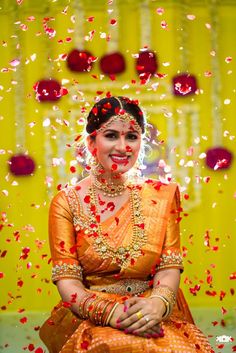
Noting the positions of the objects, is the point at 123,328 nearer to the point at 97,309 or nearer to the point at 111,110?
the point at 97,309

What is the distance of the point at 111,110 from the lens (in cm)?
373

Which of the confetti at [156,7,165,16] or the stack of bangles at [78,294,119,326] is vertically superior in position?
the confetti at [156,7,165,16]

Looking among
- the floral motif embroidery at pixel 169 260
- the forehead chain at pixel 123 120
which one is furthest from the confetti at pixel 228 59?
the floral motif embroidery at pixel 169 260

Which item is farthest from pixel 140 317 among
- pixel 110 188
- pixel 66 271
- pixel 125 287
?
pixel 110 188

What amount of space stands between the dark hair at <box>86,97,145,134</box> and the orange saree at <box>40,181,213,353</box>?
0.33 metres

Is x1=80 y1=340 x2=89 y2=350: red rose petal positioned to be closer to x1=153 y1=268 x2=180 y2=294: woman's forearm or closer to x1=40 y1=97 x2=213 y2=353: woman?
x1=40 y1=97 x2=213 y2=353: woman

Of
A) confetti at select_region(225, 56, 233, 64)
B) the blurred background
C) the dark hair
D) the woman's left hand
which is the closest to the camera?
the woman's left hand

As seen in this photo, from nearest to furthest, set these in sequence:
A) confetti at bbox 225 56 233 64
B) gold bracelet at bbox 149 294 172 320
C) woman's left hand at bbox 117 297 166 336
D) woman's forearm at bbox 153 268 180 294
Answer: woman's left hand at bbox 117 297 166 336
gold bracelet at bbox 149 294 172 320
woman's forearm at bbox 153 268 180 294
confetti at bbox 225 56 233 64

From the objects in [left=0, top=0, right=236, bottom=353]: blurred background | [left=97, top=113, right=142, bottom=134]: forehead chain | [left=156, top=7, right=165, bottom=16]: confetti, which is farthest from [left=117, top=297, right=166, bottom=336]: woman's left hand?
[left=156, top=7, right=165, bottom=16]: confetti

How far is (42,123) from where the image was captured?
6.20m

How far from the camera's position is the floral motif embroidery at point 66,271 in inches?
143

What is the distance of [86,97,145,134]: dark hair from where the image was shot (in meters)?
3.73

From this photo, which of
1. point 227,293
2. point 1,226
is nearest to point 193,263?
point 227,293

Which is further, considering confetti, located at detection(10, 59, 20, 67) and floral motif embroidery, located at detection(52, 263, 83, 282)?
confetti, located at detection(10, 59, 20, 67)
